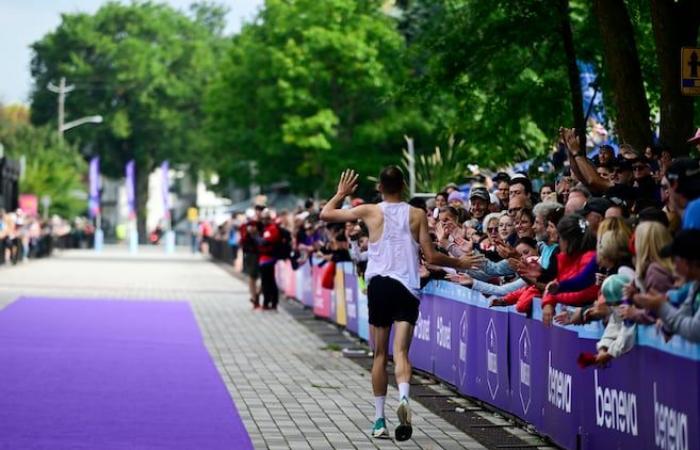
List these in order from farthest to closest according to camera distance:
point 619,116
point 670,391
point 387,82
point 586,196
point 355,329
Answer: point 387,82 < point 355,329 < point 619,116 < point 586,196 < point 670,391

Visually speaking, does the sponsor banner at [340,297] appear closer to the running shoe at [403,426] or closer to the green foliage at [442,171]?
the green foliage at [442,171]

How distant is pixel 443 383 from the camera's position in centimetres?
1556

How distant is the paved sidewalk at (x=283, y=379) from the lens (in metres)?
11.8

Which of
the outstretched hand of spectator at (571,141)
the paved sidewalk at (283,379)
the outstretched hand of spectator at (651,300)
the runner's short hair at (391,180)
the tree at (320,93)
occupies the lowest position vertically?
the paved sidewalk at (283,379)

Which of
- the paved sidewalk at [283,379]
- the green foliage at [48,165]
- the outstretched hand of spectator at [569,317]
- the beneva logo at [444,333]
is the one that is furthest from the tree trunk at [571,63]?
the green foliage at [48,165]

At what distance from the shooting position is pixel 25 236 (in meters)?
57.8

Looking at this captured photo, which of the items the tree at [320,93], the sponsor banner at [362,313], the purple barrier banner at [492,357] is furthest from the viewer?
the tree at [320,93]

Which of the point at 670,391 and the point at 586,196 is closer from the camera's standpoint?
the point at 670,391

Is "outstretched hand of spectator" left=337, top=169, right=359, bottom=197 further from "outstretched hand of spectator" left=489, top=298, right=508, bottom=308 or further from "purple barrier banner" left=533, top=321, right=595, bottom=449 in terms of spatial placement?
"purple barrier banner" left=533, top=321, right=595, bottom=449

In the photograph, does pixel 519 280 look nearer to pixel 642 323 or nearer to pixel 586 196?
pixel 586 196

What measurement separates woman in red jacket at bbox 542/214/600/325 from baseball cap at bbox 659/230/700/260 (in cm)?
266

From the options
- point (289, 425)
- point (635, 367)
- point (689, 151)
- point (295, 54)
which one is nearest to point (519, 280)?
point (289, 425)

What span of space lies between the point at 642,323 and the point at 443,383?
22.8ft

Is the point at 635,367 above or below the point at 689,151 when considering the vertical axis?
below
